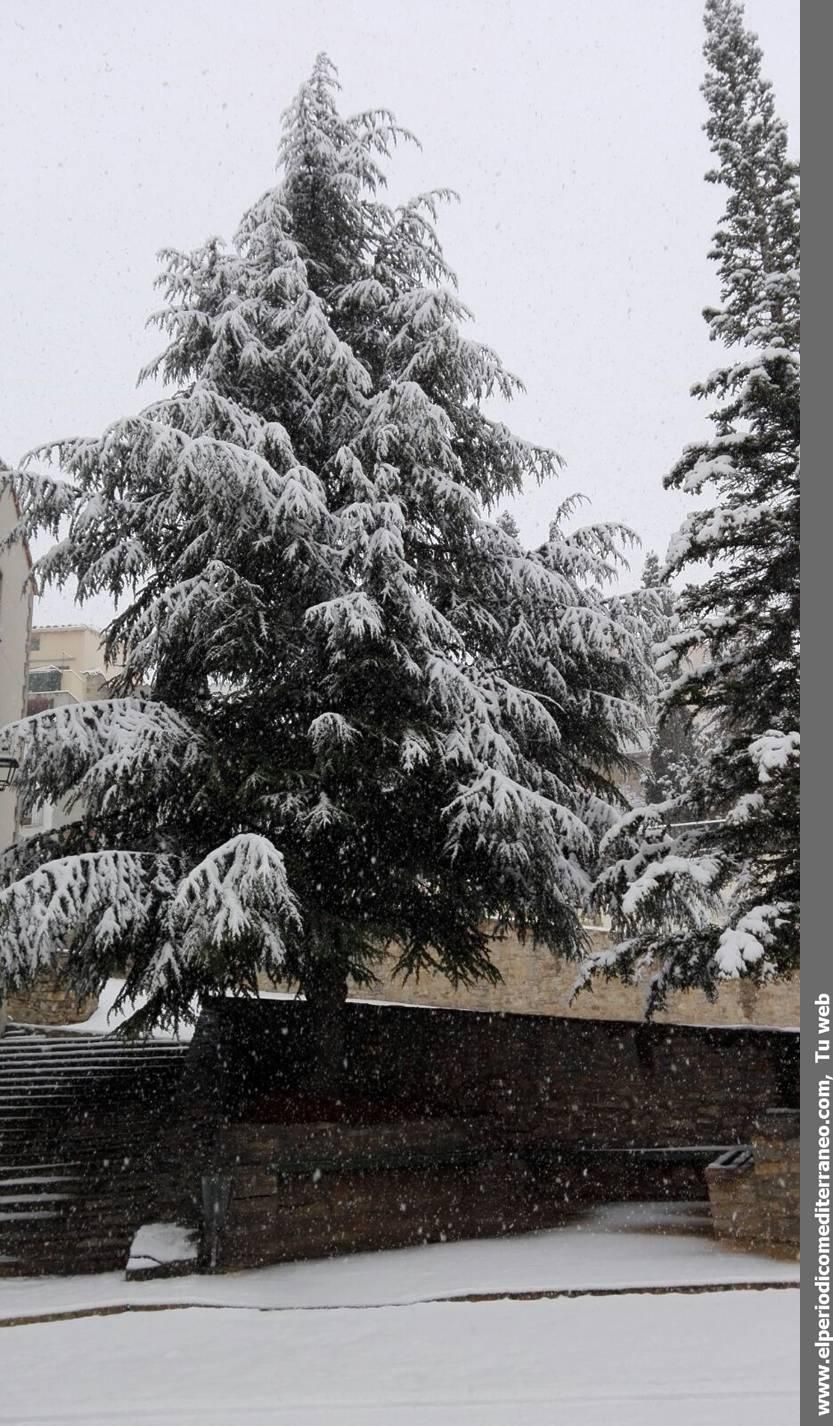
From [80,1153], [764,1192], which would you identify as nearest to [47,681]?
[80,1153]

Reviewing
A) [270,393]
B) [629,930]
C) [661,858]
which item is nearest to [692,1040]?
[629,930]

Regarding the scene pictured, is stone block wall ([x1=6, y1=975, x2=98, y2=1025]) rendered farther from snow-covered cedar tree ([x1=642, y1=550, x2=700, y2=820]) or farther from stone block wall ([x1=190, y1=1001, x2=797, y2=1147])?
→ snow-covered cedar tree ([x1=642, y1=550, x2=700, y2=820])

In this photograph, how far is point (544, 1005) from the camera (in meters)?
17.8

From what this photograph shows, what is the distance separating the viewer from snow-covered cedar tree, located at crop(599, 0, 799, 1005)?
27.2 feet

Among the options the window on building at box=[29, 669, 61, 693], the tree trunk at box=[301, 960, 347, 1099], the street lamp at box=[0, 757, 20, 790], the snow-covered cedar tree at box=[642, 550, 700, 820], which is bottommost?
the tree trunk at box=[301, 960, 347, 1099]

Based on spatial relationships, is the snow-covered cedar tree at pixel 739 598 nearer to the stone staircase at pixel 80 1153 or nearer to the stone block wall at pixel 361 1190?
the stone block wall at pixel 361 1190

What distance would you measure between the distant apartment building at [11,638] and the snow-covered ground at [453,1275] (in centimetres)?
908

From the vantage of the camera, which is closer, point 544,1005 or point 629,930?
point 629,930

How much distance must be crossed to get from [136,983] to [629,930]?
4.10 meters

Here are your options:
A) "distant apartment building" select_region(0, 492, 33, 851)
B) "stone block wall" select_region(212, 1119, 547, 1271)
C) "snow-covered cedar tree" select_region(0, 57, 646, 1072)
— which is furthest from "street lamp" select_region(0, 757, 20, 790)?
"stone block wall" select_region(212, 1119, 547, 1271)

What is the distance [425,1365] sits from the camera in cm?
560

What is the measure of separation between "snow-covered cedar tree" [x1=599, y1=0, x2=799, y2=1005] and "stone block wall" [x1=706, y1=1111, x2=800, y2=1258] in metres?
1.11

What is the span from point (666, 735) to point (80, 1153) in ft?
59.3
